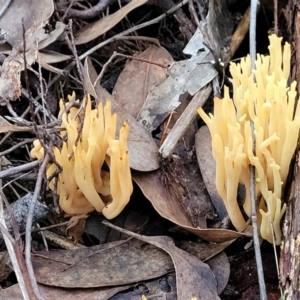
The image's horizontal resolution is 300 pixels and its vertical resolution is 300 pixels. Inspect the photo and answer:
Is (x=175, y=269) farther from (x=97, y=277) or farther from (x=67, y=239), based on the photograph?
(x=67, y=239)

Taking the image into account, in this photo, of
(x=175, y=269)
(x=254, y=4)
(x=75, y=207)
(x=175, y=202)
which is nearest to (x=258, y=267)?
(x=175, y=269)

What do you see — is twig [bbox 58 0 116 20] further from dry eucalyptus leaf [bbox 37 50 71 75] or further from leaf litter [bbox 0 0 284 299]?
dry eucalyptus leaf [bbox 37 50 71 75]

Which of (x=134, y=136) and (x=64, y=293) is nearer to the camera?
(x=64, y=293)

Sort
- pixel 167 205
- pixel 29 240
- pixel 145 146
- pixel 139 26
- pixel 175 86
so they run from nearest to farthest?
1. pixel 29 240
2. pixel 167 205
3. pixel 145 146
4. pixel 175 86
5. pixel 139 26

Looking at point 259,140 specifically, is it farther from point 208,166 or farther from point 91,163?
point 91,163

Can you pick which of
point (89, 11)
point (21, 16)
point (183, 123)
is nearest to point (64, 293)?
point (183, 123)

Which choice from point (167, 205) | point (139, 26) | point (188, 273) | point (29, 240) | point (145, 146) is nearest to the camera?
point (29, 240)
